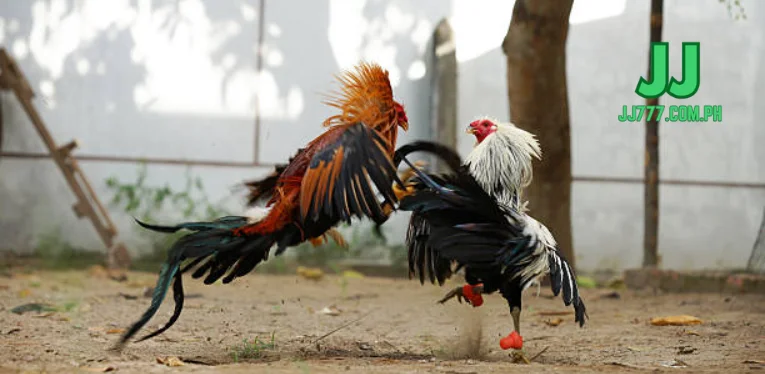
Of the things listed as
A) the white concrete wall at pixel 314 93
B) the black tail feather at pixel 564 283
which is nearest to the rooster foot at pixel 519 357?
the black tail feather at pixel 564 283

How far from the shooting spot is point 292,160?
13.6 ft

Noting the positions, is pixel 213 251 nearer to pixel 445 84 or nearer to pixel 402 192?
pixel 402 192

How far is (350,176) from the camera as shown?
12.0ft

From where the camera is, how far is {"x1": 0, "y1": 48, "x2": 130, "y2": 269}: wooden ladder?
26.1 feet

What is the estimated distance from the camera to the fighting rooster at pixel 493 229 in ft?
12.4

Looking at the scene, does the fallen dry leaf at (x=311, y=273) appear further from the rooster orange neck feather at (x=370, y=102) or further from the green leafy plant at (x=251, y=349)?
the rooster orange neck feather at (x=370, y=102)

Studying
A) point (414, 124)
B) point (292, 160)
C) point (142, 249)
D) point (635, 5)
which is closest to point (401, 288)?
point (414, 124)

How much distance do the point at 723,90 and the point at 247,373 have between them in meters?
7.26

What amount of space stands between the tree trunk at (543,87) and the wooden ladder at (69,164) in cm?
401

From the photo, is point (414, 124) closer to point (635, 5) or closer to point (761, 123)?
point (635, 5)

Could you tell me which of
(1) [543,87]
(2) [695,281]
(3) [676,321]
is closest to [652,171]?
(2) [695,281]

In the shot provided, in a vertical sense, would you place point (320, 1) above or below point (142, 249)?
above

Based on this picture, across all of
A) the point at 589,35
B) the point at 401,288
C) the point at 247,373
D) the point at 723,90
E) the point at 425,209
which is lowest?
the point at 401,288

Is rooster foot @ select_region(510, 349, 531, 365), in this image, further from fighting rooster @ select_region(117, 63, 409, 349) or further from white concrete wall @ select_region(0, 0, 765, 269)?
white concrete wall @ select_region(0, 0, 765, 269)
